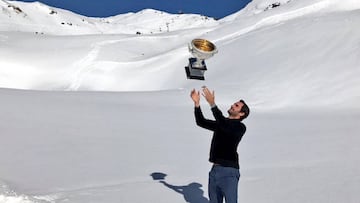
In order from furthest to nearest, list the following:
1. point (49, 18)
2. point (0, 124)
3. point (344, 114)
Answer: point (49, 18) → point (344, 114) → point (0, 124)

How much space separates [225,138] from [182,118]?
5.97 metres

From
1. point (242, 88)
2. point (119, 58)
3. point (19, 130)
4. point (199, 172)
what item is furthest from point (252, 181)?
point (119, 58)

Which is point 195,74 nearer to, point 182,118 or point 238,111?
point 238,111

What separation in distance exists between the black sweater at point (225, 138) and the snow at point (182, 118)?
49.8 inches

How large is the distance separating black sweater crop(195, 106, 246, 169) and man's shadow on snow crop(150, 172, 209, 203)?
126cm

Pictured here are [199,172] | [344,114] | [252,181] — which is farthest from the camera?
[344,114]

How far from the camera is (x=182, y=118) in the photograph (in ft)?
31.7

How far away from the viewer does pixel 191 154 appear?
22.7ft

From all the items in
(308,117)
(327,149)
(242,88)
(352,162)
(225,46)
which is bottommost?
(352,162)

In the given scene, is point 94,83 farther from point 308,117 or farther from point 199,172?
point 199,172

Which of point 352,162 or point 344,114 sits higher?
point 344,114

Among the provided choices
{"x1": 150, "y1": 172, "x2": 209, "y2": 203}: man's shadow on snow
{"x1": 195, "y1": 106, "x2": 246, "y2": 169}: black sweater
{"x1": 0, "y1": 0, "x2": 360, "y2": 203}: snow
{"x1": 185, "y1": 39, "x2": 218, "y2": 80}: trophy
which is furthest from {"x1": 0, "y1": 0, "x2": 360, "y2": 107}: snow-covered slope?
{"x1": 195, "y1": 106, "x2": 246, "y2": 169}: black sweater

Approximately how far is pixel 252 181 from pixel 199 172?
2.32 feet

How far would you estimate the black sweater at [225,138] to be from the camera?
12.0ft
